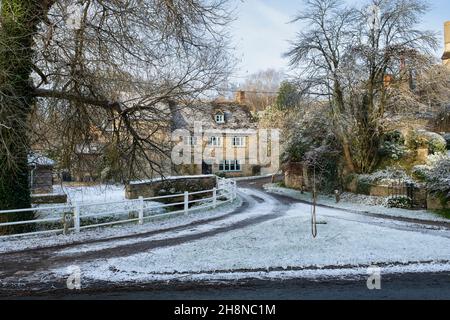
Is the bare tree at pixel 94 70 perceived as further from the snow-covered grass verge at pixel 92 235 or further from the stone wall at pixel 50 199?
the stone wall at pixel 50 199

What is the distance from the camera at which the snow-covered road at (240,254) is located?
988cm

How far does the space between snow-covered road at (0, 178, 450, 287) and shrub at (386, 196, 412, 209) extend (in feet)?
24.0

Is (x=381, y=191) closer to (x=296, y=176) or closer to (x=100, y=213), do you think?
(x=296, y=176)

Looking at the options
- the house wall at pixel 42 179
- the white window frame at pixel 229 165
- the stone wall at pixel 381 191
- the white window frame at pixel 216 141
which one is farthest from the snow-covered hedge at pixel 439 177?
the white window frame at pixel 229 165

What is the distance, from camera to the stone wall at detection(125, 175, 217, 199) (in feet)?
81.3

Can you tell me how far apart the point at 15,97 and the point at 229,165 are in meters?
39.6

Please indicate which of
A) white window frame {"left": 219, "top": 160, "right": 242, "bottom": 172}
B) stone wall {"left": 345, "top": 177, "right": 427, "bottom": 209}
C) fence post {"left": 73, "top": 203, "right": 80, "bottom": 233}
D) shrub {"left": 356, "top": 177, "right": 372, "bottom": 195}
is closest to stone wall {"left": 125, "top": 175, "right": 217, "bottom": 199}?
fence post {"left": 73, "top": 203, "right": 80, "bottom": 233}

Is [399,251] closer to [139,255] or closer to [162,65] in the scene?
[139,255]

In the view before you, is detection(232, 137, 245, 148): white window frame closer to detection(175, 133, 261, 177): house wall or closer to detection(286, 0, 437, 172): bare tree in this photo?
detection(175, 133, 261, 177): house wall

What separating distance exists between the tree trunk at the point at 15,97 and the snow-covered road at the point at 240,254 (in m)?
3.71

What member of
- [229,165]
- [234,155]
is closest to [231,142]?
[234,155]

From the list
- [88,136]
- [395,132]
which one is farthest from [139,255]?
[395,132]
